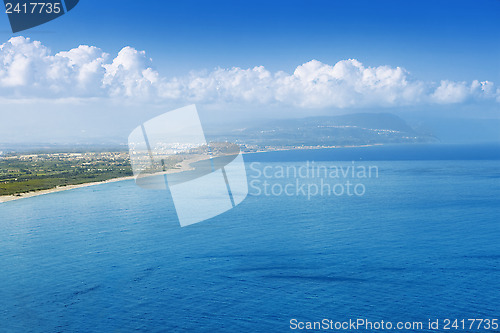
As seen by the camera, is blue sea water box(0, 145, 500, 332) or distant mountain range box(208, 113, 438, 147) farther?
distant mountain range box(208, 113, 438, 147)

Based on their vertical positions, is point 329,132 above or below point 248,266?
above

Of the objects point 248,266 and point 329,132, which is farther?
point 329,132

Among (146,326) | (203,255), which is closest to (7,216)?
(203,255)

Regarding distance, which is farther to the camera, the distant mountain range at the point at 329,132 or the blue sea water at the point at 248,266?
the distant mountain range at the point at 329,132

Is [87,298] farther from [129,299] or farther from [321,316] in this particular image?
[321,316]
